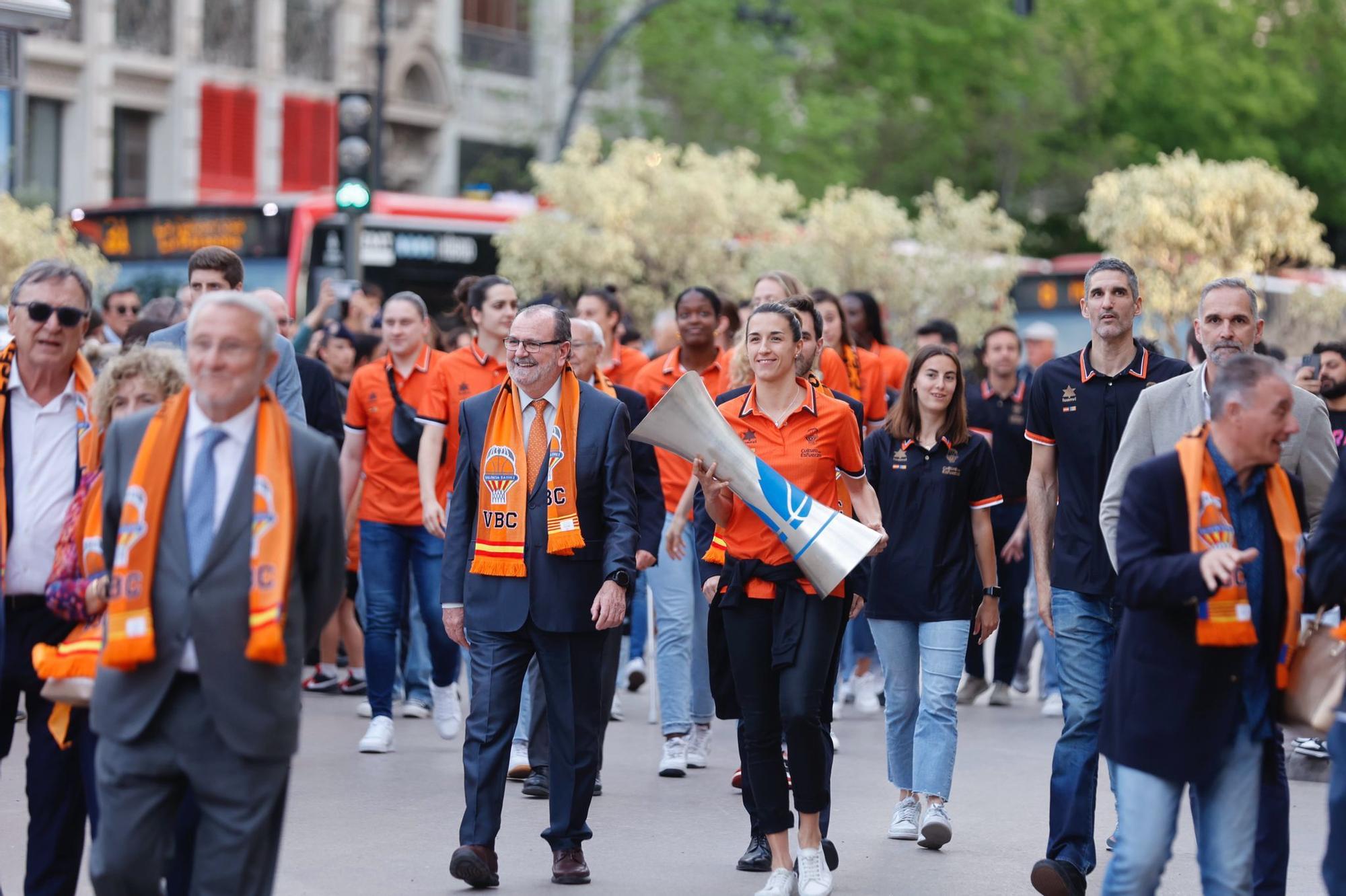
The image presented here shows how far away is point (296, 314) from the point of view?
68.0ft

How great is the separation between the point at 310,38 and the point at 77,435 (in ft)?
116

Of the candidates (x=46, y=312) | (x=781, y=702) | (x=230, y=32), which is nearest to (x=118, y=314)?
(x=46, y=312)

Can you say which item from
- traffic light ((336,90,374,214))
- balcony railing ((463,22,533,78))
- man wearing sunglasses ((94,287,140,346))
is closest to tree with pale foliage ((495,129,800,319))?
traffic light ((336,90,374,214))

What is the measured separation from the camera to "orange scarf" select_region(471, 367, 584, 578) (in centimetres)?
695

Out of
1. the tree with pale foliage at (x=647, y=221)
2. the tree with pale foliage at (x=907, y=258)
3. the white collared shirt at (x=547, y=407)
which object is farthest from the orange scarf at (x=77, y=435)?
the tree with pale foliage at (x=907, y=258)

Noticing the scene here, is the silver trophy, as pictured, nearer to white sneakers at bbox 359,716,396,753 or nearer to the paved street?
the paved street

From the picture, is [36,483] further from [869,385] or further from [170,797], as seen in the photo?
[869,385]

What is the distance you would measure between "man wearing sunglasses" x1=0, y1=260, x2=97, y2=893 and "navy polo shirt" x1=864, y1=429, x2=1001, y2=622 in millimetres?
3482

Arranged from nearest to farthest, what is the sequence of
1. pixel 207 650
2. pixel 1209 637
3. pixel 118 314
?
pixel 207 650 < pixel 1209 637 < pixel 118 314

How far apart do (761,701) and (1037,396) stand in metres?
1.55

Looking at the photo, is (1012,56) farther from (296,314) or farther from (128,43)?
(296,314)

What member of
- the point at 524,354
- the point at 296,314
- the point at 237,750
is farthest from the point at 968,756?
the point at 296,314

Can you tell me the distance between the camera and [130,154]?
3653 centimetres

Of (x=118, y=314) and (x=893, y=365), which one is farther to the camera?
(x=118, y=314)
